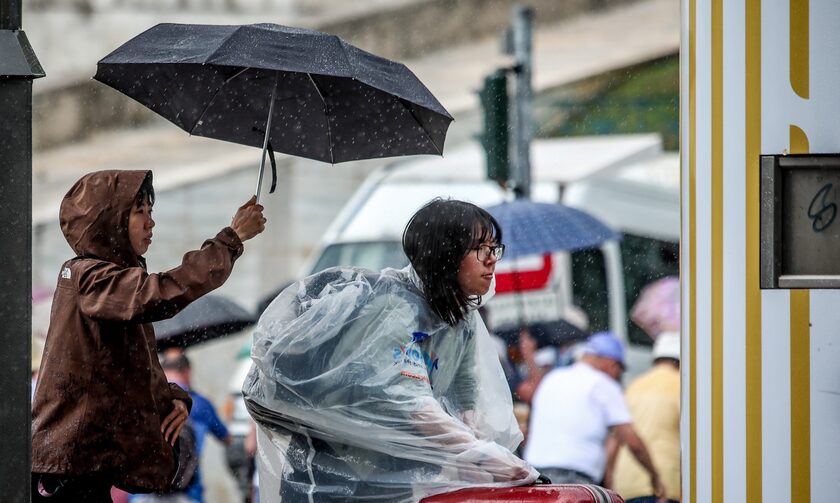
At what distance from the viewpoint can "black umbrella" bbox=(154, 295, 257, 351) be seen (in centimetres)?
795

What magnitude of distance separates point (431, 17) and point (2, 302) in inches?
609

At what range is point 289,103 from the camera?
456 cm

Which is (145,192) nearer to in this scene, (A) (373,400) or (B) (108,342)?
(B) (108,342)

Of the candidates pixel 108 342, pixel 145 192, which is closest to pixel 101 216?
pixel 145 192

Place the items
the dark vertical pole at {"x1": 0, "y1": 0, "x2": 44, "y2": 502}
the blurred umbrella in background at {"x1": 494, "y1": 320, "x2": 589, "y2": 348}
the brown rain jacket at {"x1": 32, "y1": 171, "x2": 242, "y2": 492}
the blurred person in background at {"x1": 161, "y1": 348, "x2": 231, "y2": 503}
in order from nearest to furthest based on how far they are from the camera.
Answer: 1. the dark vertical pole at {"x1": 0, "y1": 0, "x2": 44, "y2": 502}
2. the brown rain jacket at {"x1": 32, "y1": 171, "x2": 242, "y2": 492}
3. the blurred person in background at {"x1": 161, "y1": 348, "x2": 231, "y2": 503}
4. the blurred umbrella in background at {"x1": 494, "y1": 320, "x2": 589, "y2": 348}

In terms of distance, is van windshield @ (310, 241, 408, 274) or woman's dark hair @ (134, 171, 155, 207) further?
van windshield @ (310, 241, 408, 274)

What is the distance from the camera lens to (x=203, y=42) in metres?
4.09

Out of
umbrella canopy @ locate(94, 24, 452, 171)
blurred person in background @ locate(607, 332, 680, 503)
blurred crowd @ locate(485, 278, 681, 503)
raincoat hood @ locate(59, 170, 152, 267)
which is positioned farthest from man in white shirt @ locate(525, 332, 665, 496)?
raincoat hood @ locate(59, 170, 152, 267)

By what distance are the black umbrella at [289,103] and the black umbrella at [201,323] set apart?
3.56 meters

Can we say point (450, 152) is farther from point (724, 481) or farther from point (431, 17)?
point (724, 481)

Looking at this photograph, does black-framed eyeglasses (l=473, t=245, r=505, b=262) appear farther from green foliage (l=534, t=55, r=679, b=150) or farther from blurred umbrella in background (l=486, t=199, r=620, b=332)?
green foliage (l=534, t=55, r=679, b=150)

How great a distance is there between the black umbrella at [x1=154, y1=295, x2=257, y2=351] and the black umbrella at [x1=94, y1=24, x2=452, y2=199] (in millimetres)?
3560

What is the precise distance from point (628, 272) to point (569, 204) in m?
0.88

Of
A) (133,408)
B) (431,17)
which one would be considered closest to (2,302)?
(133,408)
